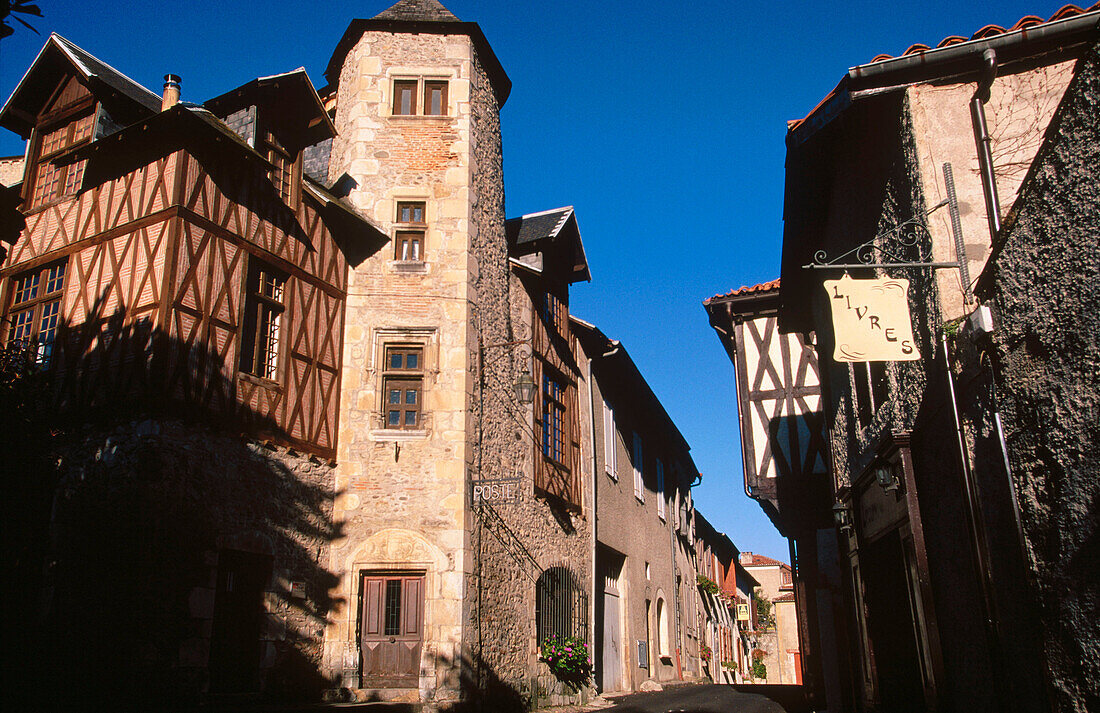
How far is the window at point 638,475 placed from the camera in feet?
58.4

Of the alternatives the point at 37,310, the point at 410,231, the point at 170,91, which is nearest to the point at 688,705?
the point at 410,231

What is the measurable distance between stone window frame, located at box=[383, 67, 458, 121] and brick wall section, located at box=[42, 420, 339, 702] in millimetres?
5717

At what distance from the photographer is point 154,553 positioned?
7.56 metres

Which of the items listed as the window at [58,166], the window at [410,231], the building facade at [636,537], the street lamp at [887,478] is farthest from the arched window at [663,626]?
the window at [58,166]

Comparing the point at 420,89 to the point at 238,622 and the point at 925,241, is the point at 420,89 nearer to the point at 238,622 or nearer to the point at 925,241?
the point at 238,622

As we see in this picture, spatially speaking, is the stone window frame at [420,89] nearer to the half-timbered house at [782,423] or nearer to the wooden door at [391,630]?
the half-timbered house at [782,423]

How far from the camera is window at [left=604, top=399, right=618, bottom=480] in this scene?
50.2 feet

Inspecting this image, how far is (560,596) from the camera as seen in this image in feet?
40.1

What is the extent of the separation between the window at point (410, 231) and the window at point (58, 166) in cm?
400

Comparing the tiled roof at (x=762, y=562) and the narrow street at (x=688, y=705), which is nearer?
the narrow street at (x=688, y=705)

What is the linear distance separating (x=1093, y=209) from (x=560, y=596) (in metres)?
9.99

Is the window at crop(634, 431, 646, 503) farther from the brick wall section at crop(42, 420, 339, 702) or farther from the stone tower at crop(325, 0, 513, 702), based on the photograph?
the brick wall section at crop(42, 420, 339, 702)

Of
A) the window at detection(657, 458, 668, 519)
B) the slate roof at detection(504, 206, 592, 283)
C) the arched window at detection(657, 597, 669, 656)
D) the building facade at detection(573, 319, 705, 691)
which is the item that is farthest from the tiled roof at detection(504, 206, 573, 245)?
the arched window at detection(657, 597, 669, 656)

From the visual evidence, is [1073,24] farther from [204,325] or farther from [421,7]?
[421,7]
